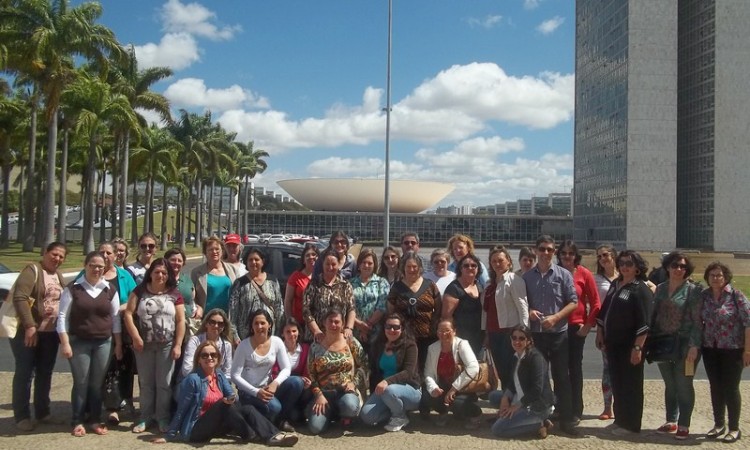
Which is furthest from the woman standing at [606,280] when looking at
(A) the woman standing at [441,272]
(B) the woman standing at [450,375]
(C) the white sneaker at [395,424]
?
(C) the white sneaker at [395,424]

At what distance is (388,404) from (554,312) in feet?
5.73

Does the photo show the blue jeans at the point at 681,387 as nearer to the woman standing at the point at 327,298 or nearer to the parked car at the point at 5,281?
the woman standing at the point at 327,298

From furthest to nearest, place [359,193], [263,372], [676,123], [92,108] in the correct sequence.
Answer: [359,193] → [676,123] → [92,108] → [263,372]

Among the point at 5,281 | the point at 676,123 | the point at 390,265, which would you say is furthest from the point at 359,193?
the point at 390,265

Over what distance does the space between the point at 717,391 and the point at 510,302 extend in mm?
1953

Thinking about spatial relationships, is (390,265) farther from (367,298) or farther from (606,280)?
(606,280)

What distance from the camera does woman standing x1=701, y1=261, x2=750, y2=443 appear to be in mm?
6098

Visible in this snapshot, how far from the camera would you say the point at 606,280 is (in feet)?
23.8

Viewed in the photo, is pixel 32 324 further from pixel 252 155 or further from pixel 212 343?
pixel 252 155

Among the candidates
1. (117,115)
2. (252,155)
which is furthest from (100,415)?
(252,155)

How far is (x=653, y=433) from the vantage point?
6457 millimetres

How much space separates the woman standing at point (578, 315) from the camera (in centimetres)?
677

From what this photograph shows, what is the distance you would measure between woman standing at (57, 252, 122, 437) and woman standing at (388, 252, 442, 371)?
2567 mm

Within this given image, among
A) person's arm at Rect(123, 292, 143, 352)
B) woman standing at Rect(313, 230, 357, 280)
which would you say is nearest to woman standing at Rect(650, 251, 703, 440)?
woman standing at Rect(313, 230, 357, 280)
